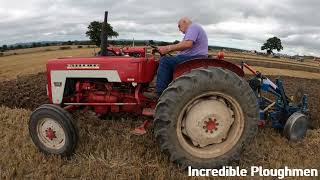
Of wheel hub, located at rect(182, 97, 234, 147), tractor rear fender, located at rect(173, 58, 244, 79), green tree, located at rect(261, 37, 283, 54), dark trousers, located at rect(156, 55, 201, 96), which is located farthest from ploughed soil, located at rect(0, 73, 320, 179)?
green tree, located at rect(261, 37, 283, 54)

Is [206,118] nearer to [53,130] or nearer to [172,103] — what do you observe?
[172,103]

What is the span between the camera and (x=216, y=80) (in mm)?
5105

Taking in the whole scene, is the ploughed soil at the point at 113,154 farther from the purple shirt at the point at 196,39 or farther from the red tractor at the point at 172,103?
the purple shirt at the point at 196,39

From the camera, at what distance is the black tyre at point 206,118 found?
5051 millimetres

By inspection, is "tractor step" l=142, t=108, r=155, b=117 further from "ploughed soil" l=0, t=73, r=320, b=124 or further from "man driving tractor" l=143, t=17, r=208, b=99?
"ploughed soil" l=0, t=73, r=320, b=124

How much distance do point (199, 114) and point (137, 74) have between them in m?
1.11

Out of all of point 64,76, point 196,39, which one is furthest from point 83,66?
point 196,39

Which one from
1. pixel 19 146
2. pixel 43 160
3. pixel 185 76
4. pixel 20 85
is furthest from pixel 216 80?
pixel 20 85

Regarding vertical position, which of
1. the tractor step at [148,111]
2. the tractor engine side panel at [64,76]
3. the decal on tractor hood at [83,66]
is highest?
the decal on tractor hood at [83,66]

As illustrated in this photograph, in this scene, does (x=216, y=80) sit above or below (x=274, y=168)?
above

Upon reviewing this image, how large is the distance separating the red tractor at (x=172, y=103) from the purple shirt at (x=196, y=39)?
341 millimetres

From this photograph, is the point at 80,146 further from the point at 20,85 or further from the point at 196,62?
the point at 20,85

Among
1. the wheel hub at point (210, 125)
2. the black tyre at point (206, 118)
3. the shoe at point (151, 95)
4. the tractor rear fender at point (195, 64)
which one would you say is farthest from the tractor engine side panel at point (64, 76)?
the wheel hub at point (210, 125)

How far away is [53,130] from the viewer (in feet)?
19.3
